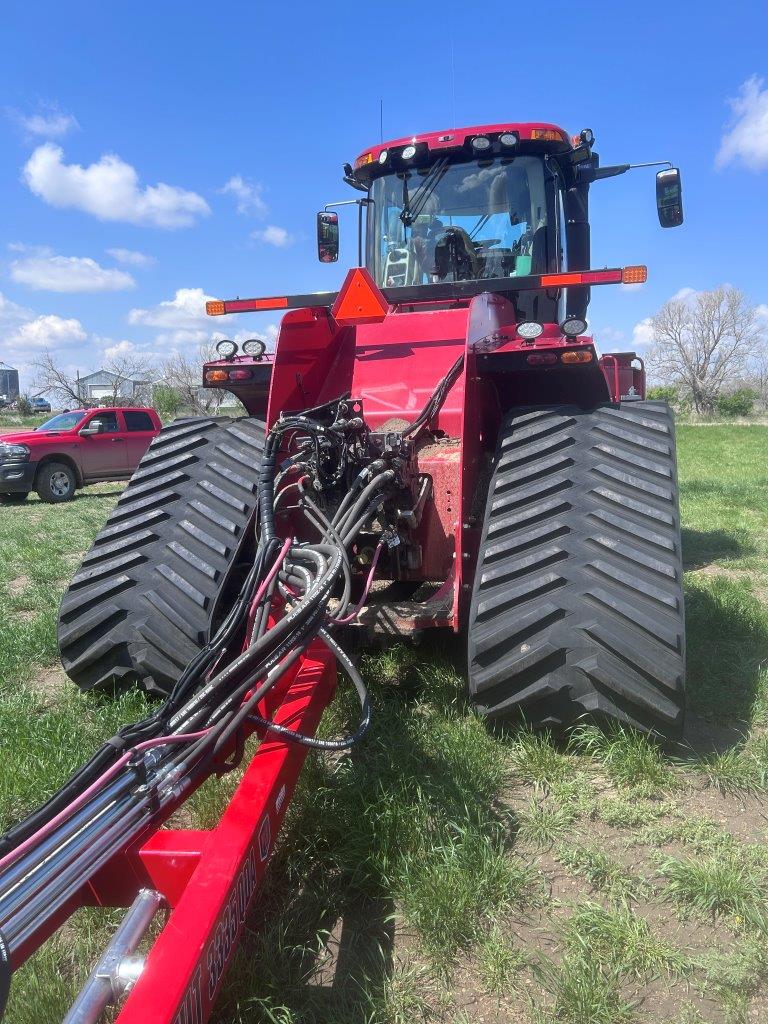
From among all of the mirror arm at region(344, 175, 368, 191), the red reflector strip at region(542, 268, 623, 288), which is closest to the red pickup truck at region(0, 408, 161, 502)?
the mirror arm at region(344, 175, 368, 191)

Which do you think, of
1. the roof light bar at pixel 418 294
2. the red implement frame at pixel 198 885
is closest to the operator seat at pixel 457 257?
the roof light bar at pixel 418 294

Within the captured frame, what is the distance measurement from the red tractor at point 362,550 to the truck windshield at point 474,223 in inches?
0.6

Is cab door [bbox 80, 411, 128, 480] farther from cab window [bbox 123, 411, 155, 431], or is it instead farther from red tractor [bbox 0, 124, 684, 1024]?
red tractor [bbox 0, 124, 684, 1024]

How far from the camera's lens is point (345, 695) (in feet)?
11.7

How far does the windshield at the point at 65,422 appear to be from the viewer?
600 inches

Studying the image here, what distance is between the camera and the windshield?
15242 mm

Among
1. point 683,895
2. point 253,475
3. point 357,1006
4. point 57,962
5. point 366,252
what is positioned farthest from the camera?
point 366,252

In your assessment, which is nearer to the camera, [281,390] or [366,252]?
[281,390]

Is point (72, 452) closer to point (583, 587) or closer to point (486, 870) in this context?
point (583, 587)

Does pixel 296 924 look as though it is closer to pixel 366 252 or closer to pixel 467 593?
pixel 467 593

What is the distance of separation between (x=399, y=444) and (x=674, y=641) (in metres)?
1.29

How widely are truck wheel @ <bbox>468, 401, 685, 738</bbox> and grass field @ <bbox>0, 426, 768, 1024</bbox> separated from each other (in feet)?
0.65

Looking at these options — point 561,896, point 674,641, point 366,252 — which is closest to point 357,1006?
point 561,896

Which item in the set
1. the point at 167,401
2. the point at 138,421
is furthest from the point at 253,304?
the point at 167,401
